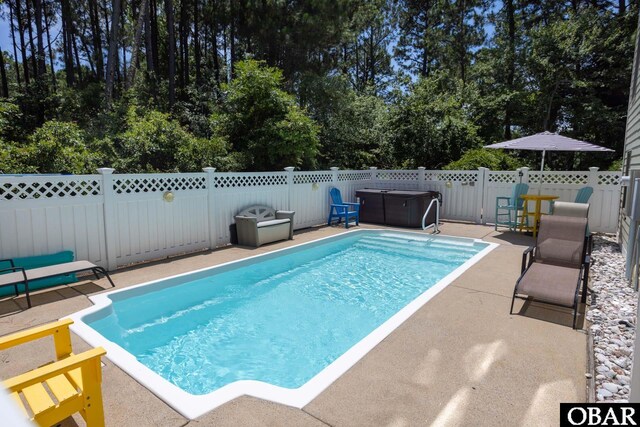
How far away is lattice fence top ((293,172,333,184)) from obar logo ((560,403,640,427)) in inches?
282

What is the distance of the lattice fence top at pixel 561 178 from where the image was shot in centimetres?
835

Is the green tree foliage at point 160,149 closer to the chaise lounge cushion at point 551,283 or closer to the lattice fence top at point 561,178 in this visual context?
the chaise lounge cushion at point 551,283

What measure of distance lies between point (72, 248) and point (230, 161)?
17.2 ft

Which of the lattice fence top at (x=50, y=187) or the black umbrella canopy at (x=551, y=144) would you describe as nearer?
the lattice fence top at (x=50, y=187)

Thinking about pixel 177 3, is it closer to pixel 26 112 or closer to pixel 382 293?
pixel 26 112

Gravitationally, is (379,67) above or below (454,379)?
above

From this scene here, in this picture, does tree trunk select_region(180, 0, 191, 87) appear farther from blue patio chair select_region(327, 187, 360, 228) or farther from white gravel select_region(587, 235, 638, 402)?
white gravel select_region(587, 235, 638, 402)

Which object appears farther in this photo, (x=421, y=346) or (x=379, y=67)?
(x=379, y=67)

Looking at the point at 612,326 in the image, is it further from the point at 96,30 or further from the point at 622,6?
the point at 96,30

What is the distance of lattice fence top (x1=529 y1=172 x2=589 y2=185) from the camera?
8352 millimetres

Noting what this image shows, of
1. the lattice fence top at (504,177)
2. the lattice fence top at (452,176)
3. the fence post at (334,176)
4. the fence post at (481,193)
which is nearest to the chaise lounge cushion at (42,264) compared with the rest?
the fence post at (334,176)

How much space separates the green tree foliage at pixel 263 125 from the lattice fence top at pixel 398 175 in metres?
2.29

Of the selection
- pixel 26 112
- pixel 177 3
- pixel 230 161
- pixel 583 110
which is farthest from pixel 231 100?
pixel 583 110

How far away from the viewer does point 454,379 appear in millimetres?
2619
